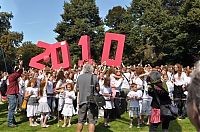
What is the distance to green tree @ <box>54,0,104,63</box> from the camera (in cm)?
5700

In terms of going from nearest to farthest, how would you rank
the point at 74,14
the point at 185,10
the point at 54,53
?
the point at 54,53, the point at 185,10, the point at 74,14

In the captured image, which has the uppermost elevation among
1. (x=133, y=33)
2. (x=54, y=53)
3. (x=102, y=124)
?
(x=133, y=33)

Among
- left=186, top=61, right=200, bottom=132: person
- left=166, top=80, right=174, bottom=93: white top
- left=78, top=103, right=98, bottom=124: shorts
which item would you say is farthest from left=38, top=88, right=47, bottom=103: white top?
left=186, top=61, right=200, bottom=132: person

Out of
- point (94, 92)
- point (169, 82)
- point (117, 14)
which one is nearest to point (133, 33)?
point (117, 14)

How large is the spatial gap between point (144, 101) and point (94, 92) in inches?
135

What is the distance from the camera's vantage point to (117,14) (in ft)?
232

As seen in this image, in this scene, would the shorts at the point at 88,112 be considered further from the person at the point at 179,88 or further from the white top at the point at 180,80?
the white top at the point at 180,80

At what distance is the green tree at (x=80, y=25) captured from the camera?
57000mm

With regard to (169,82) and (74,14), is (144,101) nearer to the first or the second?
(169,82)

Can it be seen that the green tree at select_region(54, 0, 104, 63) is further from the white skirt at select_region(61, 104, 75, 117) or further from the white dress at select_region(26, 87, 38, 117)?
the white skirt at select_region(61, 104, 75, 117)

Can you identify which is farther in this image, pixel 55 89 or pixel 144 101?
pixel 55 89

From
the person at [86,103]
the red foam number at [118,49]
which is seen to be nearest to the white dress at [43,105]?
the person at [86,103]

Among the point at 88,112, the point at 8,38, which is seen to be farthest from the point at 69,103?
the point at 8,38

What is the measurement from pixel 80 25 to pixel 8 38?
1489 cm
